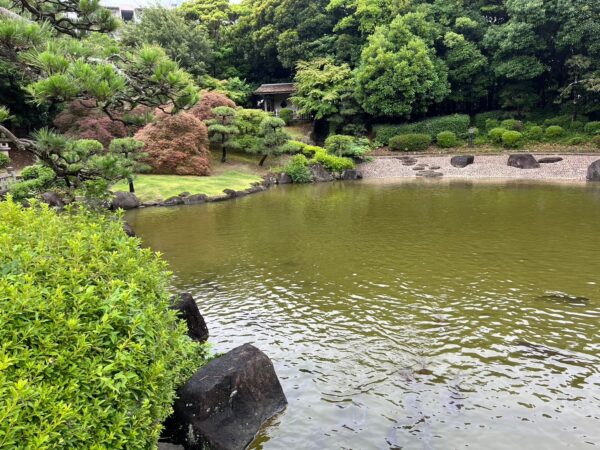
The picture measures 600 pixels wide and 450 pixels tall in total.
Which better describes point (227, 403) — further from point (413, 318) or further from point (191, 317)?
point (413, 318)

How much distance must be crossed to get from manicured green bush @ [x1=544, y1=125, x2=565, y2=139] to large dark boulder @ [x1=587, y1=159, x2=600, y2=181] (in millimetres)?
6840

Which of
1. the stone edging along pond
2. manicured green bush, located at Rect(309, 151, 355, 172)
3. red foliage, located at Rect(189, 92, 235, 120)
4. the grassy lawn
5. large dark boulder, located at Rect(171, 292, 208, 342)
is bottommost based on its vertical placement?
large dark boulder, located at Rect(171, 292, 208, 342)

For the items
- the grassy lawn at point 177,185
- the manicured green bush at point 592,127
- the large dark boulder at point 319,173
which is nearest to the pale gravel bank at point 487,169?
the large dark boulder at point 319,173

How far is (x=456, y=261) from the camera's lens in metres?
10.8

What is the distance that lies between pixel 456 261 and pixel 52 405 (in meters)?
9.80

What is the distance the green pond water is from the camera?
5.05 meters

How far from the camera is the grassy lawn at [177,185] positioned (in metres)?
22.0

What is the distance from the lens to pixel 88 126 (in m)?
26.0

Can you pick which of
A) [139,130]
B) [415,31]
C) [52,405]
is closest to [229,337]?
[52,405]

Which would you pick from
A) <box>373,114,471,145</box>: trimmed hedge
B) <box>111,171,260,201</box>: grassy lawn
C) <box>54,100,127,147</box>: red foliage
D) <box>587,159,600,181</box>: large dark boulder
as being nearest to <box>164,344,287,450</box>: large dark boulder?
<box>111,171,260,201</box>: grassy lawn

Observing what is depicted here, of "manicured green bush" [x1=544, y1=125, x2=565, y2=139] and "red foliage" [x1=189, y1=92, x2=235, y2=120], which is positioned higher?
"red foliage" [x1=189, y1=92, x2=235, y2=120]

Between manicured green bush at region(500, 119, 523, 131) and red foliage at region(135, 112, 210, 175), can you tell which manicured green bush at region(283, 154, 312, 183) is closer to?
red foliage at region(135, 112, 210, 175)

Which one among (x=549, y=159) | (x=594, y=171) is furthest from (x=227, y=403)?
(x=549, y=159)

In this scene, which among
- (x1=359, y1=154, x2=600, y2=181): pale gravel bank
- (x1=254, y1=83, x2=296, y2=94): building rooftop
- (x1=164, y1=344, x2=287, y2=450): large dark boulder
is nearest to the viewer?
(x1=164, y1=344, x2=287, y2=450): large dark boulder
